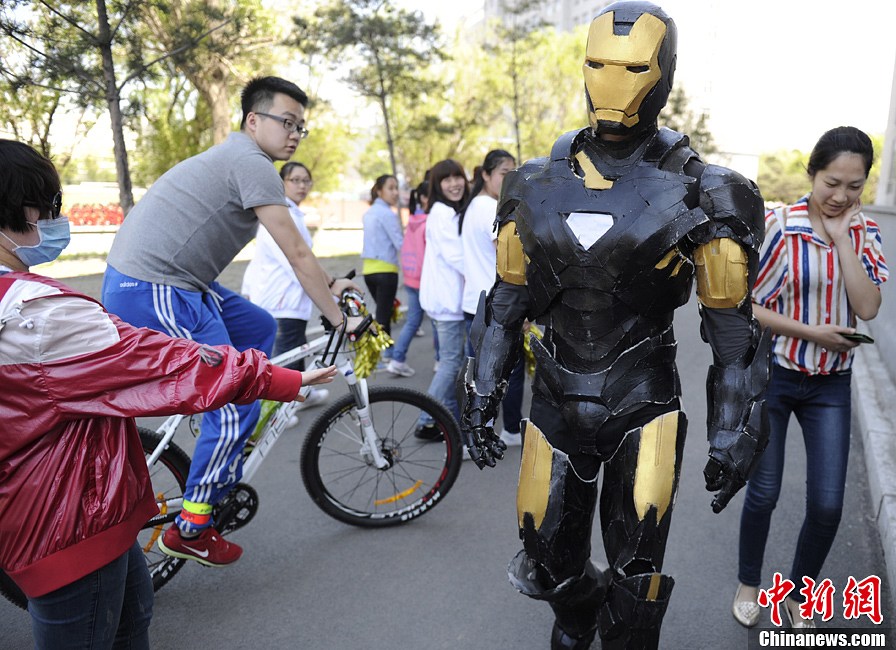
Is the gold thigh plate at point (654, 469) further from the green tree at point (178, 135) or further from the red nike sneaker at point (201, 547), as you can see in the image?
the green tree at point (178, 135)

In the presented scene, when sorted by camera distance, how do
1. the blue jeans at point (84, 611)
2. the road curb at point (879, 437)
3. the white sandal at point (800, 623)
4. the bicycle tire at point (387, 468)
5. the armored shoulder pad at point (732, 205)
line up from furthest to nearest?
the bicycle tire at point (387, 468) → the road curb at point (879, 437) → the white sandal at point (800, 623) → the armored shoulder pad at point (732, 205) → the blue jeans at point (84, 611)

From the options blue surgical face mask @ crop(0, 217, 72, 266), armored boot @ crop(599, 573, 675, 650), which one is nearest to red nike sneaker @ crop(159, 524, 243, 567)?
blue surgical face mask @ crop(0, 217, 72, 266)

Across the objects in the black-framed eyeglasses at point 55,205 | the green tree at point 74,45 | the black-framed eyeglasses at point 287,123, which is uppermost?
the green tree at point 74,45

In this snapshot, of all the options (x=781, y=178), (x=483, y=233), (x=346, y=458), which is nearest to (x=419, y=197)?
(x=483, y=233)

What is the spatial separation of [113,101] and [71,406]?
5.06m

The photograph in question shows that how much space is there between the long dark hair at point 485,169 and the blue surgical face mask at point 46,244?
10.1 ft

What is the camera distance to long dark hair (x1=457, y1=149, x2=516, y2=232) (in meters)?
4.61

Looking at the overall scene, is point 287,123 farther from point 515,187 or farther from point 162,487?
point 162,487

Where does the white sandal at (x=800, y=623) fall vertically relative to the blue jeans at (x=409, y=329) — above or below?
below

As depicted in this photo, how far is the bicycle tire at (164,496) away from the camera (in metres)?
3.18

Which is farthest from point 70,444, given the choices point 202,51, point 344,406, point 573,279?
point 202,51

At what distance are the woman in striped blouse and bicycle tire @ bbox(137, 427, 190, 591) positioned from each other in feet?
7.92
